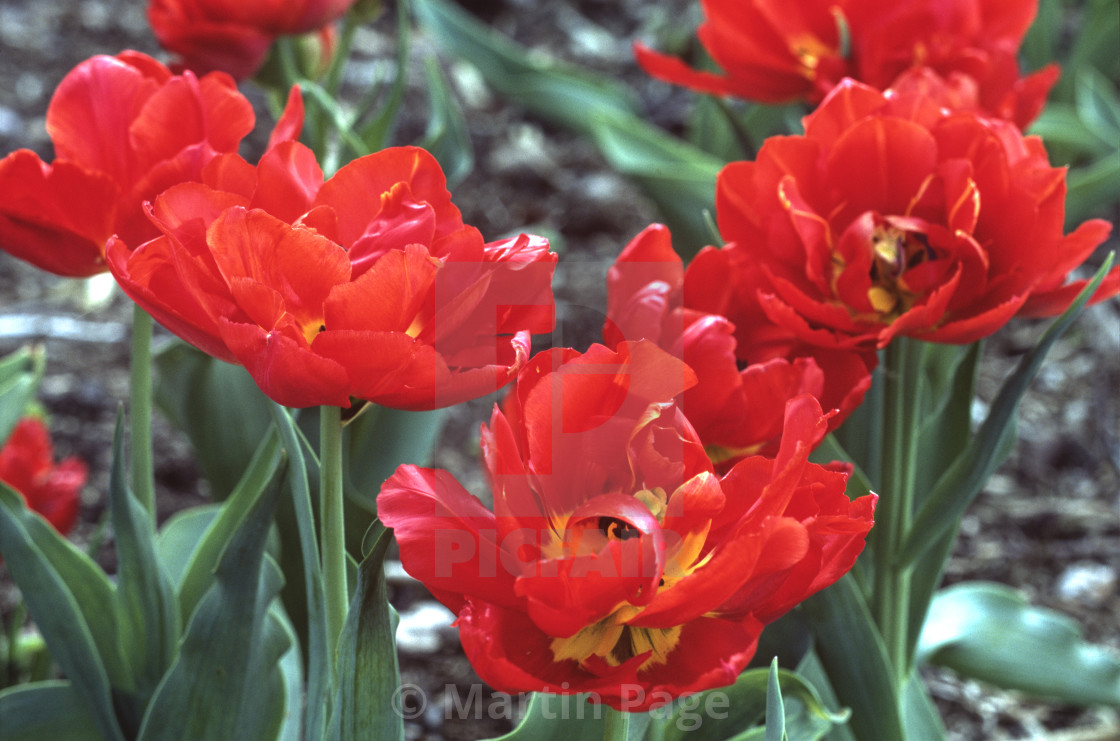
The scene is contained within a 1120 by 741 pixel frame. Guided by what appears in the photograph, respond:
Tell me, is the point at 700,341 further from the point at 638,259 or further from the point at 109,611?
the point at 109,611

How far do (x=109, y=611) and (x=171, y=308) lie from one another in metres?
0.42

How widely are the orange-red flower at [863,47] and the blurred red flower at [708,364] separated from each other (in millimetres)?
307

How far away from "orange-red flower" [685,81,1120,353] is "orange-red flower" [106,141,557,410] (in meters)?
0.16

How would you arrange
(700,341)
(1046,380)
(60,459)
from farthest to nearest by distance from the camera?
(1046,380) < (60,459) < (700,341)

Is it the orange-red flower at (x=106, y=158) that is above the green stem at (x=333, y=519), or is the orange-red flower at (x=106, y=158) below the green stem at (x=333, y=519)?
above

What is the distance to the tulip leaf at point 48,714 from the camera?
2.39 feet

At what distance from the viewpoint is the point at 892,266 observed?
585mm

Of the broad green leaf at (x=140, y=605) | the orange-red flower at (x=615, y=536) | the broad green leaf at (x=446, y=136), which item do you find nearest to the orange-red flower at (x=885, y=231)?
the orange-red flower at (x=615, y=536)

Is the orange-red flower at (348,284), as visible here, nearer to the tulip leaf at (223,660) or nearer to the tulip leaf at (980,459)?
the tulip leaf at (223,660)

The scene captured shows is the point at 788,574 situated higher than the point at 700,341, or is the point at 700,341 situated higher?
the point at 700,341

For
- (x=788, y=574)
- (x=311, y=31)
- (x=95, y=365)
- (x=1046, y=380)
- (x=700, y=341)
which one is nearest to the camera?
(x=788, y=574)

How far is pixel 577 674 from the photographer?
404 mm

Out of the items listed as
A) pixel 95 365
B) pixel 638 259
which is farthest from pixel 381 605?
pixel 95 365

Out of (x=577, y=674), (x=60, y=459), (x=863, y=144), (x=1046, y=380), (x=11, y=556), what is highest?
(x=1046, y=380)
